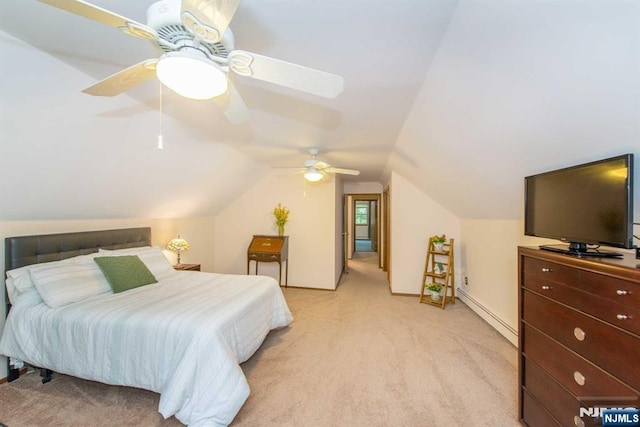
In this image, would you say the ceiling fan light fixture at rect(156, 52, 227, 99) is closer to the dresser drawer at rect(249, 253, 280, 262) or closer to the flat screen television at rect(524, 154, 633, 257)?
the flat screen television at rect(524, 154, 633, 257)

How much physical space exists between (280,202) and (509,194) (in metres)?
3.64

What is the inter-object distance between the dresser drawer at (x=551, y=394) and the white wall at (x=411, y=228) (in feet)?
9.61

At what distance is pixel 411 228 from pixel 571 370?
11.0ft

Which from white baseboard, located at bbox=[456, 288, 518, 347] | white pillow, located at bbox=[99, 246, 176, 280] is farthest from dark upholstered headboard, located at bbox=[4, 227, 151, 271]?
white baseboard, located at bbox=[456, 288, 518, 347]

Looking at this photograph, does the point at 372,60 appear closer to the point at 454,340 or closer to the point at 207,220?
the point at 454,340

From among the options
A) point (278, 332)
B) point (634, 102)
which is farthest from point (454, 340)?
point (634, 102)

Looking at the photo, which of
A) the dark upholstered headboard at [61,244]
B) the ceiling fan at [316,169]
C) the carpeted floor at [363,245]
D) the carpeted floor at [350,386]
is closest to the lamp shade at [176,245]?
the dark upholstered headboard at [61,244]

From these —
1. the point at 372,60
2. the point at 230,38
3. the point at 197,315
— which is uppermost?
the point at 372,60

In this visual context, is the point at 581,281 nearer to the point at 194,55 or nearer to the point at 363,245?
the point at 194,55

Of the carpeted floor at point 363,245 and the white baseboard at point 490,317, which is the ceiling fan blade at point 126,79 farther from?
the carpeted floor at point 363,245

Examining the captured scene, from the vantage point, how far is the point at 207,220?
5.08m

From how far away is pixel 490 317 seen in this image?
3264 millimetres

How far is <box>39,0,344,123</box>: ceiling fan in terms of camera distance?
90cm

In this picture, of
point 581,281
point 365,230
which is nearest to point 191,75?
point 581,281
